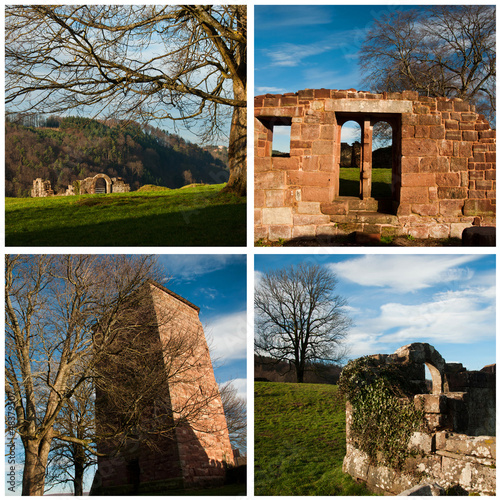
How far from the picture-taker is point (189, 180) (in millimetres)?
8938

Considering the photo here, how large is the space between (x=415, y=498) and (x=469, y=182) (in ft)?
18.9

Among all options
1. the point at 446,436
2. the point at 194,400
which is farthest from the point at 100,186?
the point at 446,436

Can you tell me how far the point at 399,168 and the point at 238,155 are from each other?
11.2 feet

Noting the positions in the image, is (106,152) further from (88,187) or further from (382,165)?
(382,165)

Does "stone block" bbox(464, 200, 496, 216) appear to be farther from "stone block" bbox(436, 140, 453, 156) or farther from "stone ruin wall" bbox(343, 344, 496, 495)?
"stone ruin wall" bbox(343, 344, 496, 495)

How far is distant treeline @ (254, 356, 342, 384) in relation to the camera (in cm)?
990

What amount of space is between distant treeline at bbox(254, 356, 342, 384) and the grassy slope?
0.25 m

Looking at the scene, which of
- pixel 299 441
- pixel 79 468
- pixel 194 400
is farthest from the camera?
pixel 194 400

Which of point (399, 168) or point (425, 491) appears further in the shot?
point (399, 168)

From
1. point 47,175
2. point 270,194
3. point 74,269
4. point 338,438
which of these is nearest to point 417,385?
point 338,438

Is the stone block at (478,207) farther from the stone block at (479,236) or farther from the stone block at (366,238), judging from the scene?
the stone block at (366,238)

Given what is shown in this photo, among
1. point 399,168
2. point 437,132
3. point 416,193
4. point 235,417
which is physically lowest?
point 235,417

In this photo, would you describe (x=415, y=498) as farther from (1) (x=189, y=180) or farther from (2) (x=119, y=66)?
(2) (x=119, y=66)

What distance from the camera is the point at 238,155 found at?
29.5 feet
